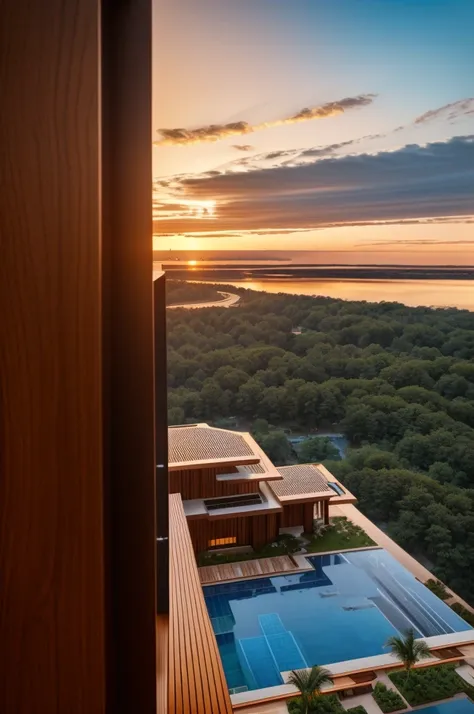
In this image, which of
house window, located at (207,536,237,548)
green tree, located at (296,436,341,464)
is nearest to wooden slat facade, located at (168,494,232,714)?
house window, located at (207,536,237,548)

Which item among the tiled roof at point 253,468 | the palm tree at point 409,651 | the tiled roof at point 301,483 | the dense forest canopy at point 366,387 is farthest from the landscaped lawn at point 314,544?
the dense forest canopy at point 366,387

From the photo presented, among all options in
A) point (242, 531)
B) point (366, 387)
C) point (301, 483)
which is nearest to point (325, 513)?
point (301, 483)

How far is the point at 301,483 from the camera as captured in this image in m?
7.14

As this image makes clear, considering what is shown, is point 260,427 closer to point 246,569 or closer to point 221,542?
point 221,542

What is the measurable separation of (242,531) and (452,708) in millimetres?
2928

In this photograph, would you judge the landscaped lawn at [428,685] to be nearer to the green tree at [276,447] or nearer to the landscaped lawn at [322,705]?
the landscaped lawn at [322,705]

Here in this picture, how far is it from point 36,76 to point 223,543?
6.98m

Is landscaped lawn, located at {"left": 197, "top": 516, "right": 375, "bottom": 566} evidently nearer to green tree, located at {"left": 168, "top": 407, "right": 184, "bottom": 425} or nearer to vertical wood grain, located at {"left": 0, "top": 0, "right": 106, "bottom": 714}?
green tree, located at {"left": 168, "top": 407, "right": 184, "bottom": 425}

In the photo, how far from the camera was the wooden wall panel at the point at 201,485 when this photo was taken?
253 inches

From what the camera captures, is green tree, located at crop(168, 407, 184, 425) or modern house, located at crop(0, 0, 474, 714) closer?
modern house, located at crop(0, 0, 474, 714)

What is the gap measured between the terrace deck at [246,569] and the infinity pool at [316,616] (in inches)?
3.3

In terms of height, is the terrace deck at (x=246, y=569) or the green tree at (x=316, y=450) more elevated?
the terrace deck at (x=246, y=569)

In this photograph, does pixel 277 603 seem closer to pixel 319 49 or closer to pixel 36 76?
pixel 36 76

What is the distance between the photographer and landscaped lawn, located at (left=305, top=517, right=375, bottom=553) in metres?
7.07
